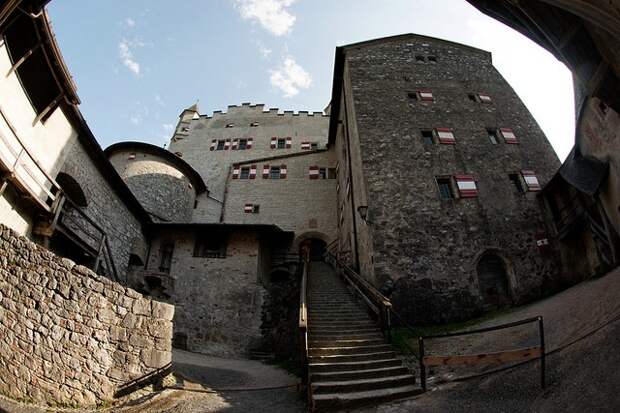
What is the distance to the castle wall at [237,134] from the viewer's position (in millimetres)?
26188

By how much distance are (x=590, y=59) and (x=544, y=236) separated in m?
7.84

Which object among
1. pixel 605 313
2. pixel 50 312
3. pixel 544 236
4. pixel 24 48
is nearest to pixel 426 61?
pixel 544 236

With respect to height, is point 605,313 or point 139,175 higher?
point 139,175

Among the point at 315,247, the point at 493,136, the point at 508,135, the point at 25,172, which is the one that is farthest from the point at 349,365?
the point at 315,247

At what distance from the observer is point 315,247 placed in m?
19.2

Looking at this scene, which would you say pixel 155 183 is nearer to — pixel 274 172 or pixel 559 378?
pixel 274 172

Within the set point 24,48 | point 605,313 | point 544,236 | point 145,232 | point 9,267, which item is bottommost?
point 605,313

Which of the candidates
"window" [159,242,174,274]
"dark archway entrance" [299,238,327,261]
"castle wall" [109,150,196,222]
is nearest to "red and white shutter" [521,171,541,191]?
"dark archway entrance" [299,238,327,261]

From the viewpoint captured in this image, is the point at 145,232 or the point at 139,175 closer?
the point at 145,232

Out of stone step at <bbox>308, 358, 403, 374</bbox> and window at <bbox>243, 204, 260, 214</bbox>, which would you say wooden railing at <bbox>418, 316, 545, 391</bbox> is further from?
window at <bbox>243, 204, 260, 214</bbox>

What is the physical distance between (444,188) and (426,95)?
18.2ft

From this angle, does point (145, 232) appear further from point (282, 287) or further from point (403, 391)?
point (403, 391)

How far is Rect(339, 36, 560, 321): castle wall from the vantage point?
9367 millimetres

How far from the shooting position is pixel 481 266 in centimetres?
985
